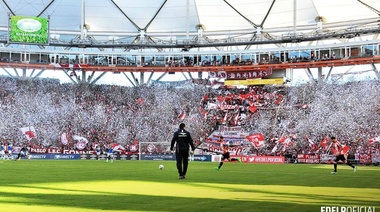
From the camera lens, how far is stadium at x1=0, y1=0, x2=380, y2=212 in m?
64.8

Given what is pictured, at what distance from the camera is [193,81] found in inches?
3275

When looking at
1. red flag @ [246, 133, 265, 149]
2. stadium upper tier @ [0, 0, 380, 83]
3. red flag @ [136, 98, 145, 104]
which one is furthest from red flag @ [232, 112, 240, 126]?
red flag @ [136, 98, 145, 104]

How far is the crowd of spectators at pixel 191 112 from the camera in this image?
64.2m

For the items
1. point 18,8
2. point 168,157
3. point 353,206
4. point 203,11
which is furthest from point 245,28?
point 353,206

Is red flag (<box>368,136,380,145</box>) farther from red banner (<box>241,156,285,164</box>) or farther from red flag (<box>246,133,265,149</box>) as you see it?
red flag (<box>246,133,265,149</box>)

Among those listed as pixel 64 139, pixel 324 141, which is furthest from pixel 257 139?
pixel 64 139

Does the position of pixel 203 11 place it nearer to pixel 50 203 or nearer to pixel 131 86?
pixel 131 86

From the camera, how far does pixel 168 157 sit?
65.3 metres

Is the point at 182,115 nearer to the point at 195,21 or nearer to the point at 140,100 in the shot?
the point at 140,100

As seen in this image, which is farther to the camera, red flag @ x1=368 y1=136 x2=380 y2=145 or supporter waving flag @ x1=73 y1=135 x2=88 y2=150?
supporter waving flag @ x1=73 y1=135 x2=88 y2=150

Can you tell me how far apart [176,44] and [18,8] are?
23375 millimetres

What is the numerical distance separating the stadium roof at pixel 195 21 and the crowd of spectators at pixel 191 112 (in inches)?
288

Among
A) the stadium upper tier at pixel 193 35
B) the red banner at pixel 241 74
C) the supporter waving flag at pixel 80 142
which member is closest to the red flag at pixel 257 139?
the stadium upper tier at pixel 193 35

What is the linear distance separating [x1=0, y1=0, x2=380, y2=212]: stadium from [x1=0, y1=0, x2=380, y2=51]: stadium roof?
17cm
